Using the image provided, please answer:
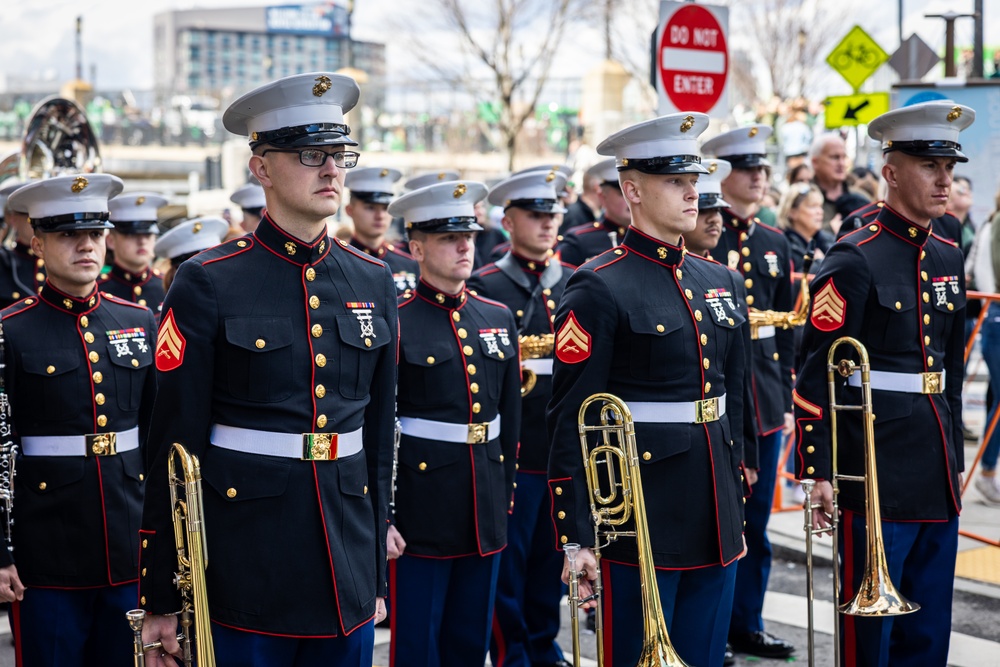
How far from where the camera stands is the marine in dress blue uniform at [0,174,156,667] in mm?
5367

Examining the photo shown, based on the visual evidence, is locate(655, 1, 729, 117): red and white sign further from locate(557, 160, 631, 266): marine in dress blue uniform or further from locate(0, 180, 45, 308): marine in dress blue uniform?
locate(0, 180, 45, 308): marine in dress blue uniform

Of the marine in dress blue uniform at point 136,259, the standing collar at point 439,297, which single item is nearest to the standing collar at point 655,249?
the standing collar at point 439,297

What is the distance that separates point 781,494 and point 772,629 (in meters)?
2.71

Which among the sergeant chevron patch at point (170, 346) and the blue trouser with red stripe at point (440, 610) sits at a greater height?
the sergeant chevron patch at point (170, 346)

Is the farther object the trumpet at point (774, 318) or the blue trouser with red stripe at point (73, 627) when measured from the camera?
the trumpet at point (774, 318)


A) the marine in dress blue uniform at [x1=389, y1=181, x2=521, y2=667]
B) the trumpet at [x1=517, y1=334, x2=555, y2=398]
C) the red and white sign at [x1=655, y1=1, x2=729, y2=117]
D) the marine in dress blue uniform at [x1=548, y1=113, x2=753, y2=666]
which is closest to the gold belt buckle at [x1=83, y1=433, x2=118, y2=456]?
the marine in dress blue uniform at [x1=389, y1=181, x2=521, y2=667]

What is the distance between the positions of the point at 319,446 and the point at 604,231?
15.6ft

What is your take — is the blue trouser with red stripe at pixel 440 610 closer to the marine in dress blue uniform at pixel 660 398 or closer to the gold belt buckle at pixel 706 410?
the marine in dress blue uniform at pixel 660 398

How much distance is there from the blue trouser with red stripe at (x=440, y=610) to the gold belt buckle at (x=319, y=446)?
1.84 m

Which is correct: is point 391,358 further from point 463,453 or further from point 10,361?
point 10,361

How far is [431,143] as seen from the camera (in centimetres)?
3831

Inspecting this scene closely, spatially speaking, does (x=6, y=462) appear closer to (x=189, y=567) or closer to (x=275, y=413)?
(x=189, y=567)

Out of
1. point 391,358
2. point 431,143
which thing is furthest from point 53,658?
point 431,143

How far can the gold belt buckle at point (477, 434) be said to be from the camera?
18.9 feet
